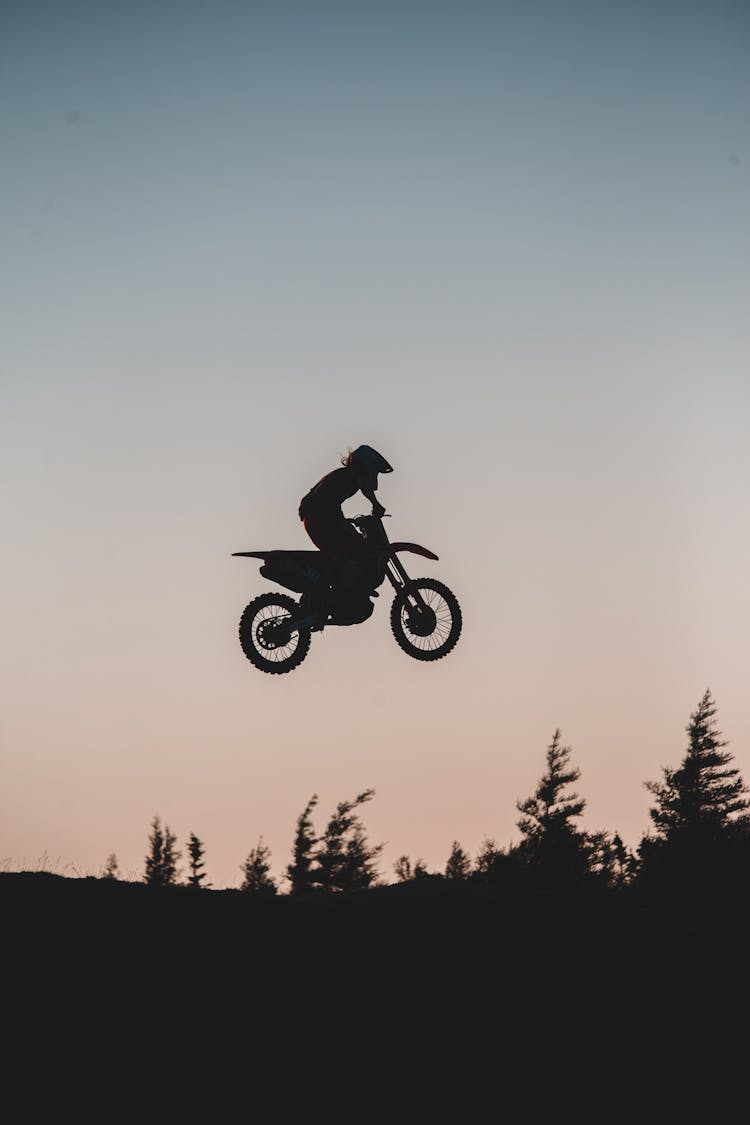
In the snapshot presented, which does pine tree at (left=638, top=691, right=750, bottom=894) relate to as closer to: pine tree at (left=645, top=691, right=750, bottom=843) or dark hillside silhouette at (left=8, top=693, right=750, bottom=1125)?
pine tree at (left=645, top=691, right=750, bottom=843)

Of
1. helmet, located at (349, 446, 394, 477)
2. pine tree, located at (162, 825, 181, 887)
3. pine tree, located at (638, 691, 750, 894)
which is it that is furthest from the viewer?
pine tree, located at (162, 825, 181, 887)

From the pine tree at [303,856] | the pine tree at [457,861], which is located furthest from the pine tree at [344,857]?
the pine tree at [457,861]

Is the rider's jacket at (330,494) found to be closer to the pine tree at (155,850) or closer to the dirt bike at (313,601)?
the dirt bike at (313,601)

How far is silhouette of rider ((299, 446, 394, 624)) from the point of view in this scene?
45.9 ft

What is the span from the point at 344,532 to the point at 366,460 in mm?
1187

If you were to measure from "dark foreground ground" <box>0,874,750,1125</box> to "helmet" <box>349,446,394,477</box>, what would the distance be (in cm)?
600

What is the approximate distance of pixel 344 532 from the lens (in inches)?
568

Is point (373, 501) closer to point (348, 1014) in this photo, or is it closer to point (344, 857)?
point (348, 1014)

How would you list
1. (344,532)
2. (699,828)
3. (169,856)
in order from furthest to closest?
(169,856)
(699,828)
(344,532)

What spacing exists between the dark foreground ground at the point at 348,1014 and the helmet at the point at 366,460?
6.00m

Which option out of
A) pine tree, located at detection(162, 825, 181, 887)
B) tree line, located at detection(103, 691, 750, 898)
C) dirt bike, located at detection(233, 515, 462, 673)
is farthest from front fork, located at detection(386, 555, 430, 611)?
pine tree, located at detection(162, 825, 181, 887)

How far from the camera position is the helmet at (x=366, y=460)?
45.1 ft

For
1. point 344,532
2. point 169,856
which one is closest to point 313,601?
point 344,532

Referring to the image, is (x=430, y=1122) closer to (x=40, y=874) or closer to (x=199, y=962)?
(x=199, y=962)
